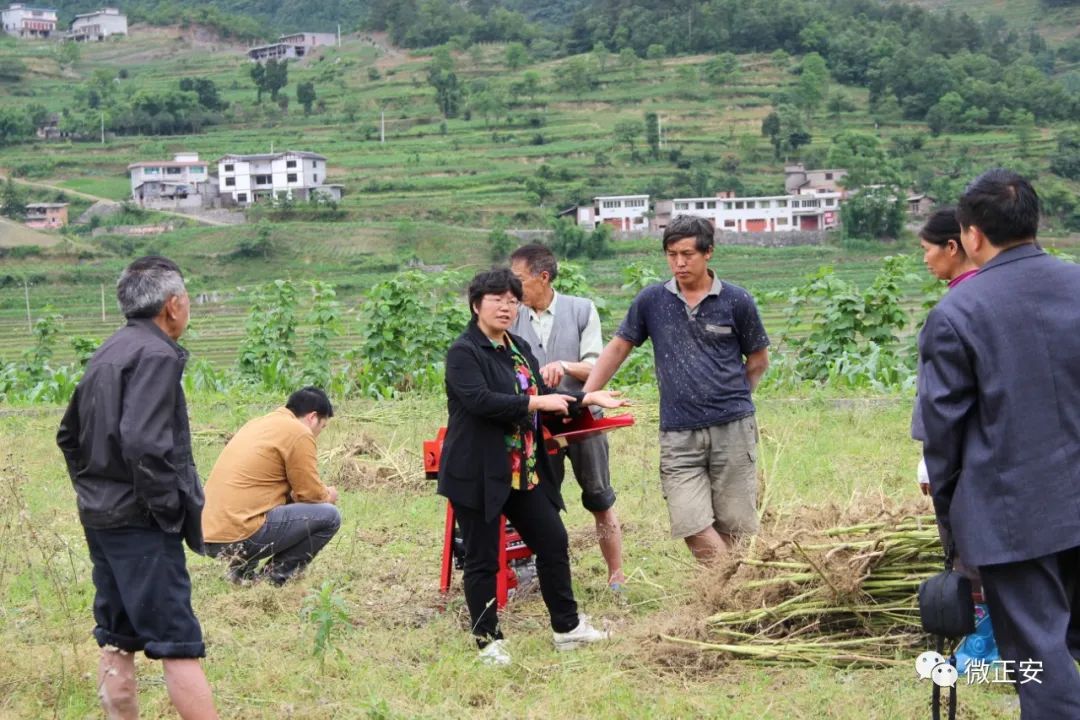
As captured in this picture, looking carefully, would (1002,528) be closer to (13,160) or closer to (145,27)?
(13,160)

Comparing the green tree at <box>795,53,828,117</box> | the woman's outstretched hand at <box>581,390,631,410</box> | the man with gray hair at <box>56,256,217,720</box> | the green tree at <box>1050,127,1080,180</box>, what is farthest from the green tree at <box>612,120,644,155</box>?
the man with gray hair at <box>56,256,217,720</box>

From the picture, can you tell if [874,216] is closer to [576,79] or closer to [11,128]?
[576,79]

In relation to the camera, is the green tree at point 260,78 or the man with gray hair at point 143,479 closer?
the man with gray hair at point 143,479

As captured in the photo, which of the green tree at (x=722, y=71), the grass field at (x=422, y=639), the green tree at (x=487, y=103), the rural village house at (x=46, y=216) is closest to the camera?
the grass field at (x=422, y=639)

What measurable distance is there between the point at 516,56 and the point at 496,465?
311 ft

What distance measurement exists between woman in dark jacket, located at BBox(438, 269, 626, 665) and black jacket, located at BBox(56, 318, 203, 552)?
1.28 meters

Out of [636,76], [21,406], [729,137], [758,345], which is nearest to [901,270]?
[758,345]

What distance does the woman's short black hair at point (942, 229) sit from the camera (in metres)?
4.87

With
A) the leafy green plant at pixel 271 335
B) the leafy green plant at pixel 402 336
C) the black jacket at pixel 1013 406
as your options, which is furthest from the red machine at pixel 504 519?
the leafy green plant at pixel 271 335

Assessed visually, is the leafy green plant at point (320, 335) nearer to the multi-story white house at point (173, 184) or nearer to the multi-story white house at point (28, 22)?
the multi-story white house at point (173, 184)

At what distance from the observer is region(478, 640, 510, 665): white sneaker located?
5227mm

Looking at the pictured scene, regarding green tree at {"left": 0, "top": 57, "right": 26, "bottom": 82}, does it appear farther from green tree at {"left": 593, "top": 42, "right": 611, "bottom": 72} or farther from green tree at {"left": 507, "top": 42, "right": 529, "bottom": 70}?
green tree at {"left": 593, "top": 42, "right": 611, "bottom": 72}

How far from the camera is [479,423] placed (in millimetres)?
5297

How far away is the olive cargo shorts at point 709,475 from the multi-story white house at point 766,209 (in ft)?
179
